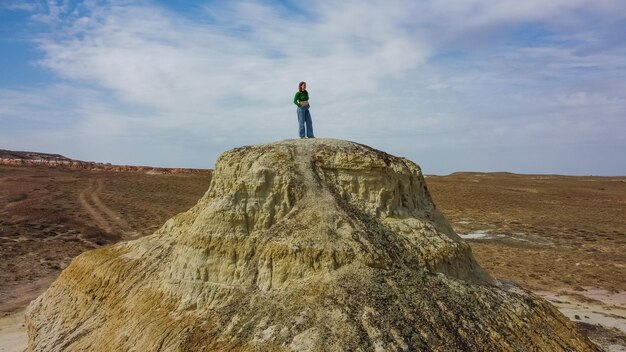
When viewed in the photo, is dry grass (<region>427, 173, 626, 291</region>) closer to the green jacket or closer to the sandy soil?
the green jacket

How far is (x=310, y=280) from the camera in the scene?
7957 mm

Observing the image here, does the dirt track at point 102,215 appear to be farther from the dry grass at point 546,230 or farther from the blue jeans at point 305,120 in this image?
the dry grass at point 546,230

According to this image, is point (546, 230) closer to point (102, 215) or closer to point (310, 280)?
point (310, 280)

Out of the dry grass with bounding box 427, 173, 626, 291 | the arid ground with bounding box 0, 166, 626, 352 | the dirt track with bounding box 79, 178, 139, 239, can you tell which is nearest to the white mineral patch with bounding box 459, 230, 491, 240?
the arid ground with bounding box 0, 166, 626, 352

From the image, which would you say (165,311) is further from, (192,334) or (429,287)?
(429,287)

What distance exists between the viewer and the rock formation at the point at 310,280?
7.42 m

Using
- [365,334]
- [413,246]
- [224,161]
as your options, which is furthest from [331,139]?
[365,334]

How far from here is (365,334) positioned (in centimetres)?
705

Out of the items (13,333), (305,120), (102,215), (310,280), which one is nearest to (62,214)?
(102,215)

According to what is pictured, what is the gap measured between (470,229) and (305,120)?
23.8 meters

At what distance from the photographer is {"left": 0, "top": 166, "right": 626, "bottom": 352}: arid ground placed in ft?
60.2

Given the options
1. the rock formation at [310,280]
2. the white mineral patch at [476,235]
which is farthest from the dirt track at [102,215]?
the white mineral patch at [476,235]

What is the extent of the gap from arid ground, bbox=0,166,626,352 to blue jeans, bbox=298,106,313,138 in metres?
9.57

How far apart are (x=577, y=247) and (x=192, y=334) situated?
25.8m
